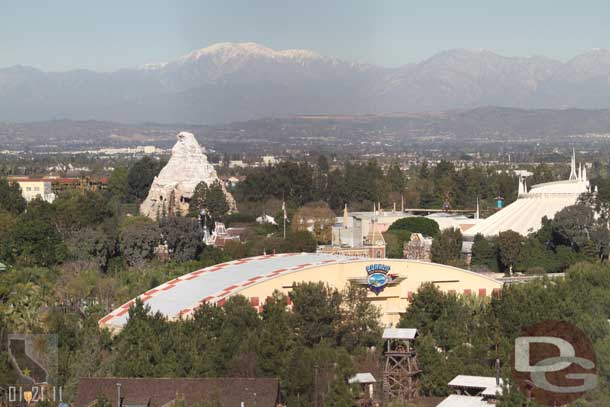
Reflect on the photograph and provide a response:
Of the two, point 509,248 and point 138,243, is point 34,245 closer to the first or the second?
point 138,243

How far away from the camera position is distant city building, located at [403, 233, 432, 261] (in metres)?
80.8

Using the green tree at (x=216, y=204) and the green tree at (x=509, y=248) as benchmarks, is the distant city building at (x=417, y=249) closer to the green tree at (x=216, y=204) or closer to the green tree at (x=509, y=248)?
the green tree at (x=509, y=248)

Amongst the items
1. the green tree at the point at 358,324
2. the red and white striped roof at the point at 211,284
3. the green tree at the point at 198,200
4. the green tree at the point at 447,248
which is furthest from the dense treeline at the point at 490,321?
the green tree at the point at 198,200

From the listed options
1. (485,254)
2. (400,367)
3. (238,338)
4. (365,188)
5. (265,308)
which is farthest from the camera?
(365,188)

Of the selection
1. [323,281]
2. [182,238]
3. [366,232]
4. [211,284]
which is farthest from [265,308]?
[366,232]

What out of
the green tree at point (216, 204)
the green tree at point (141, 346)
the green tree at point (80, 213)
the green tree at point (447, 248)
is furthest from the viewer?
the green tree at point (216, 204)

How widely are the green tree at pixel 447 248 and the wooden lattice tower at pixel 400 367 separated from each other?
32.2 m

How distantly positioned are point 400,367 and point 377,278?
11797 millimetres

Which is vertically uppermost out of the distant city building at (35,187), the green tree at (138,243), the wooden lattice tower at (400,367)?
the wooden lattice tower at (400,367)

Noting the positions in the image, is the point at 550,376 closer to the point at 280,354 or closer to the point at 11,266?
the point at 280,354

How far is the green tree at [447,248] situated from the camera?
80625 mm

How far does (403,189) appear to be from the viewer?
438 feet

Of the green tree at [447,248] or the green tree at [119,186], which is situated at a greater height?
the green tree at [447,248]

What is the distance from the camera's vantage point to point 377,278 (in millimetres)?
55750
